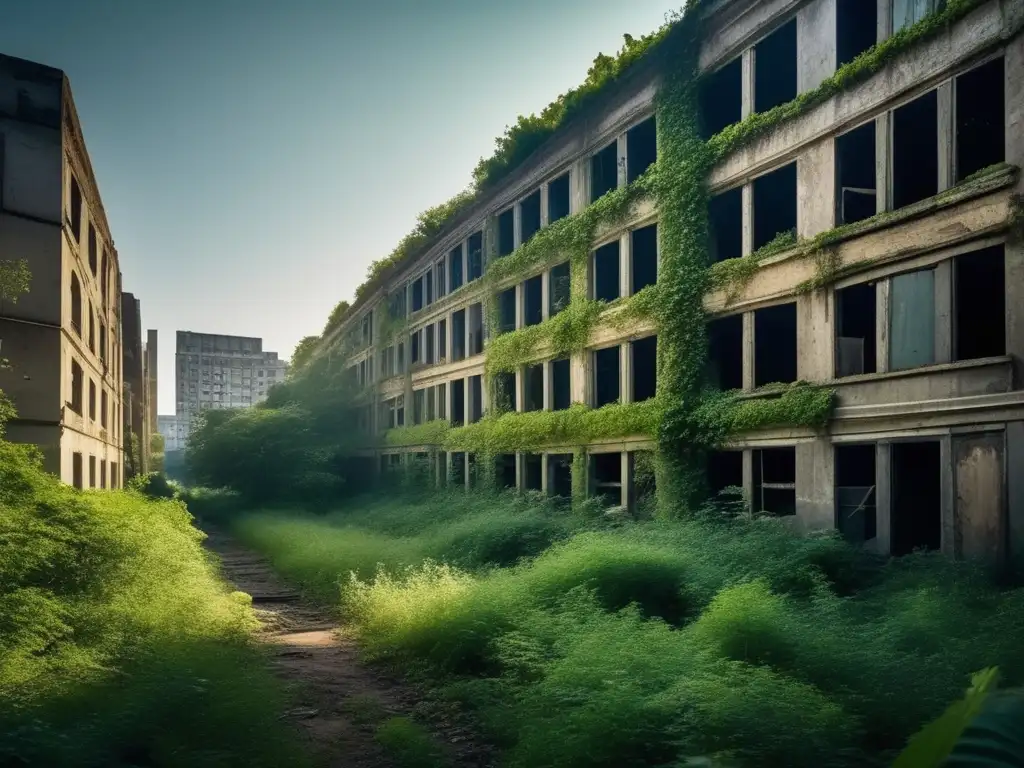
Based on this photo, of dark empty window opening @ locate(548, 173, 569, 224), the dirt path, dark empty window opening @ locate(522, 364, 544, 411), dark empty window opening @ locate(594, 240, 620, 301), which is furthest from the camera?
dark empty window opening @ locate(522, 364, 544, 411)

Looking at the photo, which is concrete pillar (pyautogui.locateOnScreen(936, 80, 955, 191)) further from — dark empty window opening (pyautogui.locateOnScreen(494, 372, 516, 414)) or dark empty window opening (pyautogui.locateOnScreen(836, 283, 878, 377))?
dark empty window opening (pyautogui.locateOnScreen(494, 372, 516, 414))

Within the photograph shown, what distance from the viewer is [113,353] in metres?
27.8

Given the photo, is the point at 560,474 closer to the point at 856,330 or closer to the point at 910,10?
the point at 856,330

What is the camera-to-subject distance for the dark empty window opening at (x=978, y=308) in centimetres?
1168

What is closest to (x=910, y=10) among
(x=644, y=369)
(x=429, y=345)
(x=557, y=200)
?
(x=644, y=369)

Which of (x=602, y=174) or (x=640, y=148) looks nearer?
(x=640, y=148)

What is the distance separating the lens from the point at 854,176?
1403cm

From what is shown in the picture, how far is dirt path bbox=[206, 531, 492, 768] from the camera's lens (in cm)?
754

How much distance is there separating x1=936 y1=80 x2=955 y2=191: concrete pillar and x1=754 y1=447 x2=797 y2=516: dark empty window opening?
575 centimetres

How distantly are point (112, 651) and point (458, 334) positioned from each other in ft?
74.6

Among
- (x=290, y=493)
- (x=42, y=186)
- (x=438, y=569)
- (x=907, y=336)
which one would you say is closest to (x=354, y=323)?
(x=290, y=493)

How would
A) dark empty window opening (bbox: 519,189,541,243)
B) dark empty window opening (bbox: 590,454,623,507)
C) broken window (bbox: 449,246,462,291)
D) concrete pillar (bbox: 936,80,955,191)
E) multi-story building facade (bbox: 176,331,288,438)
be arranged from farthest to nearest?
multi-story building facade (bbox: 176,331,288,438), broken window (bbox: 449,246,462,291), dark empty window opening (bbox: 519,189,541,243), dark empty window opening (bbox: 590,454,623,507), concrete pillar (bbox: 936,80,955,191)

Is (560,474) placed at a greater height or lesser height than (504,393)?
lesser

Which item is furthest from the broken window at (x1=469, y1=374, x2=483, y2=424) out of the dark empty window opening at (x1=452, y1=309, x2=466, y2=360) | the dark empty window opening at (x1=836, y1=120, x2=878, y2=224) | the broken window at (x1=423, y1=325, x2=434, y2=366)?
the dark empty window opening at (x1=836, y1=120, x2=878, y2=224)
